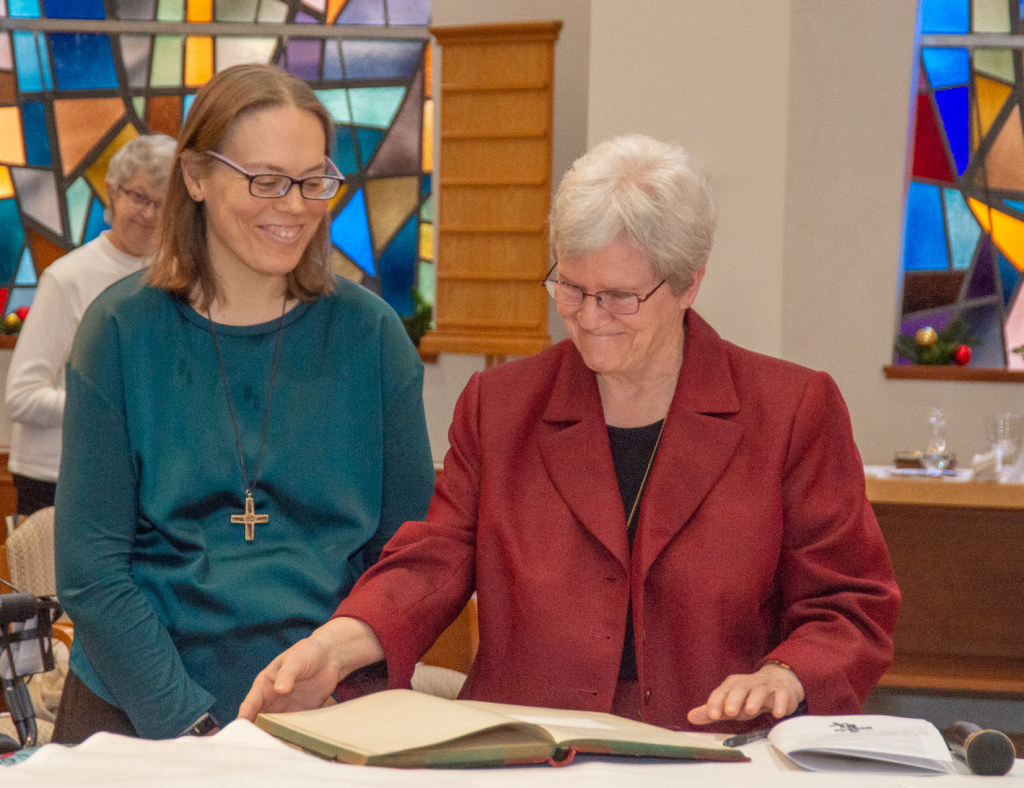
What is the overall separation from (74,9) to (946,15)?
553 centimetres

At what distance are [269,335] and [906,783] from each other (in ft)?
3.97

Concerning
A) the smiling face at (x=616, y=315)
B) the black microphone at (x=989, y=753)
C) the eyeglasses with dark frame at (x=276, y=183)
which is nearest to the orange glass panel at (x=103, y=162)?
the eyeglasses with dark frame at (x=276, y=183)

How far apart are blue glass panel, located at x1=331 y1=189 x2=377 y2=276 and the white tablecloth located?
6.18 m

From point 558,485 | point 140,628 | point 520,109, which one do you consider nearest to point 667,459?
point 558,485

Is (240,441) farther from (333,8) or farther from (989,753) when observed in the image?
(333,8)

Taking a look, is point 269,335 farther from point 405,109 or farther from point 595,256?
point 405,109

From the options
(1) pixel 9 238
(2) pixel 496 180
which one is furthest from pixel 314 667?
(1) pixel 9 238

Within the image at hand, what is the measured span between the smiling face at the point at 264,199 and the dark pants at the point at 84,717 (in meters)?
0.75

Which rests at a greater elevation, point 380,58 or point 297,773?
point 380,58

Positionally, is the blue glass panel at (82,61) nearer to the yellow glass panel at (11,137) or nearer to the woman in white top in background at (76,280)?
the yellow glass panel at (11,137)

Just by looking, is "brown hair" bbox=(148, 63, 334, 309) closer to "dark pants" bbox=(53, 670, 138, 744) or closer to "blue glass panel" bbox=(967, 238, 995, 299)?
"dark pants" bbox=(53, 670, 138, 744)

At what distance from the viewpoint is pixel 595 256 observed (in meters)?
1.86

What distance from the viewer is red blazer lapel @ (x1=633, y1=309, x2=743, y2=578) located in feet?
6.04

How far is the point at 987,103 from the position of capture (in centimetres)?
706
